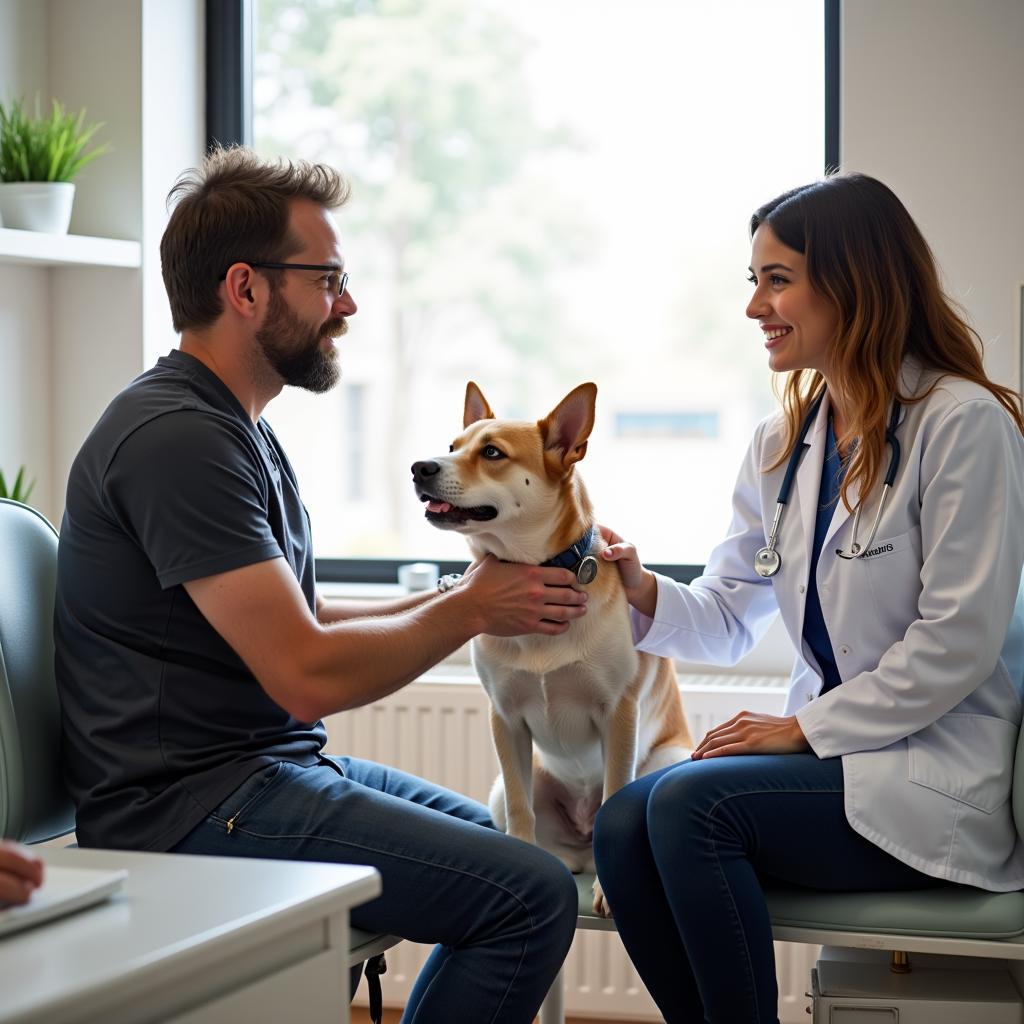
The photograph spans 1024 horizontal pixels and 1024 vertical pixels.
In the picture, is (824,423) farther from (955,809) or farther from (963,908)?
(963,908)

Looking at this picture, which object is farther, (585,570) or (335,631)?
(585,570)

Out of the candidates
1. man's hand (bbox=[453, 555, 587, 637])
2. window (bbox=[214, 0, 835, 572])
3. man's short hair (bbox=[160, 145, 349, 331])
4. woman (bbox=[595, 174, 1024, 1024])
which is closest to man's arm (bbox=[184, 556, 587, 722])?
man's hand (bbox=[453, 555, 587, 637])

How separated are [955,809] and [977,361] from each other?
633mm

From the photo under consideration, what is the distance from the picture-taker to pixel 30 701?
5.55 feet

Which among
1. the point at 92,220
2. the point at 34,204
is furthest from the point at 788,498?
the point at 92,220

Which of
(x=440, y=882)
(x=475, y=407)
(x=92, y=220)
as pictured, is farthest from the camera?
(x=92, y=220)

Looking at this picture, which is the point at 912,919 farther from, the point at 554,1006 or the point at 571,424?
the point at 571,424

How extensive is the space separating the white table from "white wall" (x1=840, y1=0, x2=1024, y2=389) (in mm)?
1923

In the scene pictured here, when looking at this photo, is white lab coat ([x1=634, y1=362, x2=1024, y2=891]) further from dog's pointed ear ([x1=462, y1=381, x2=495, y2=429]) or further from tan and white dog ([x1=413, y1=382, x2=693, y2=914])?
dog's pointed ear ([x1=462, y1=381, x2=495, y2=429])

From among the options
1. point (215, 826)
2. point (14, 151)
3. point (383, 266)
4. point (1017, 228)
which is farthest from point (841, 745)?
point (14, 151)

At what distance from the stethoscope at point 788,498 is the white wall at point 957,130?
0.74m

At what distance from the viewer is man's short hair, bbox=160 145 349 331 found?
5.73ft

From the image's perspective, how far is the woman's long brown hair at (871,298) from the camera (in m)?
1.77

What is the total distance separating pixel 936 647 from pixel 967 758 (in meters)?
0.16
